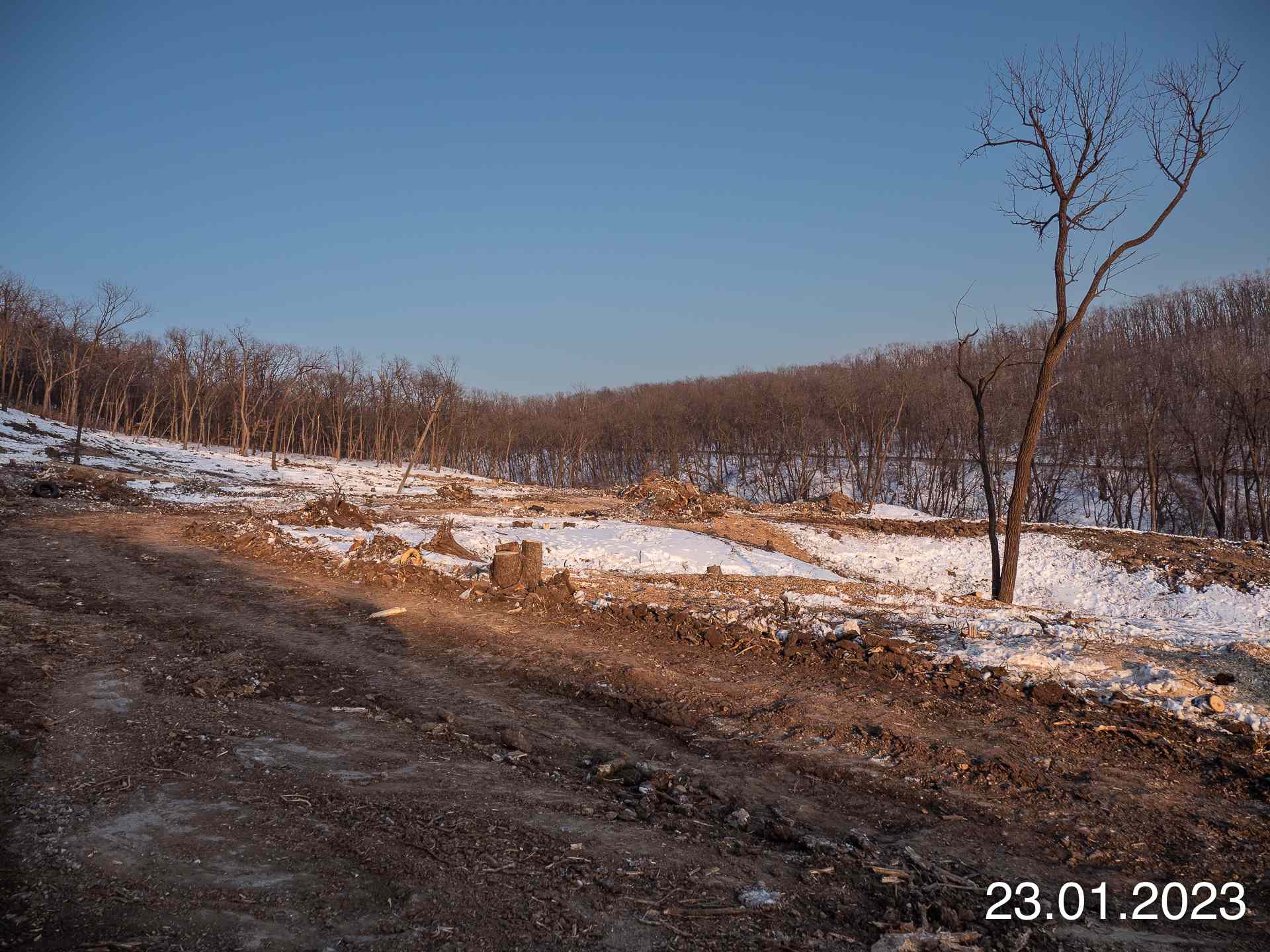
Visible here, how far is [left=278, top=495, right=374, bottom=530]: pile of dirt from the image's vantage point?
1694cm

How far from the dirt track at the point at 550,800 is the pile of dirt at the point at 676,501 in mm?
16423

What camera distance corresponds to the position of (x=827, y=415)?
200ft

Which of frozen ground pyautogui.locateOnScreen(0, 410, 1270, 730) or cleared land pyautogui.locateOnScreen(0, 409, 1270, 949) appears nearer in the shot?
cleared land pyautogui.locateOnScreen(0, 409, 1270, 949)

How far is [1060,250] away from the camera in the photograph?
12.1 m

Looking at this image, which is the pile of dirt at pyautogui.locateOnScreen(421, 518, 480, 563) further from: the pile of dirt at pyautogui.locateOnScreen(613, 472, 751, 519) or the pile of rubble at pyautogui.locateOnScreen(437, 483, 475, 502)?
the pile of rubble at pyautogui.locateOnScreen(437, 483, 475, 502)

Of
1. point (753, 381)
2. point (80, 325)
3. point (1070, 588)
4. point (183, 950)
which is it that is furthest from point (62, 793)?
point (753, 381)

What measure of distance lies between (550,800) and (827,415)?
59304 millimetres

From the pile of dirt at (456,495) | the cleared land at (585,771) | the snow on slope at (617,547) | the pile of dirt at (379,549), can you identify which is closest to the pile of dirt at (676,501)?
the snow on slope at (617,547)

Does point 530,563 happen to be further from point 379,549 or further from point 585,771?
point 585,771

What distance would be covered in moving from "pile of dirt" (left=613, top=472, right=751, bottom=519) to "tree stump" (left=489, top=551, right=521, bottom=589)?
512 inches

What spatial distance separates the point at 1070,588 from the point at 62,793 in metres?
21.9

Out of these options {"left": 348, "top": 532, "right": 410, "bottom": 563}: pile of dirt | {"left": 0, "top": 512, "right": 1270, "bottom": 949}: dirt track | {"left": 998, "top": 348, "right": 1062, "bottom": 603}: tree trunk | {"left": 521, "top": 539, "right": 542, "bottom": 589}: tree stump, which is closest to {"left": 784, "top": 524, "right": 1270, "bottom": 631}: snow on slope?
{"left": 998, "top": 348, "right": 1062, "bottom": 603}: tree trunk

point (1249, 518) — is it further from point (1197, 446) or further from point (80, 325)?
point (80, 325)

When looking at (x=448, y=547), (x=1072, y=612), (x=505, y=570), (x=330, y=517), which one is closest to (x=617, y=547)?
(x=448, y=547)
